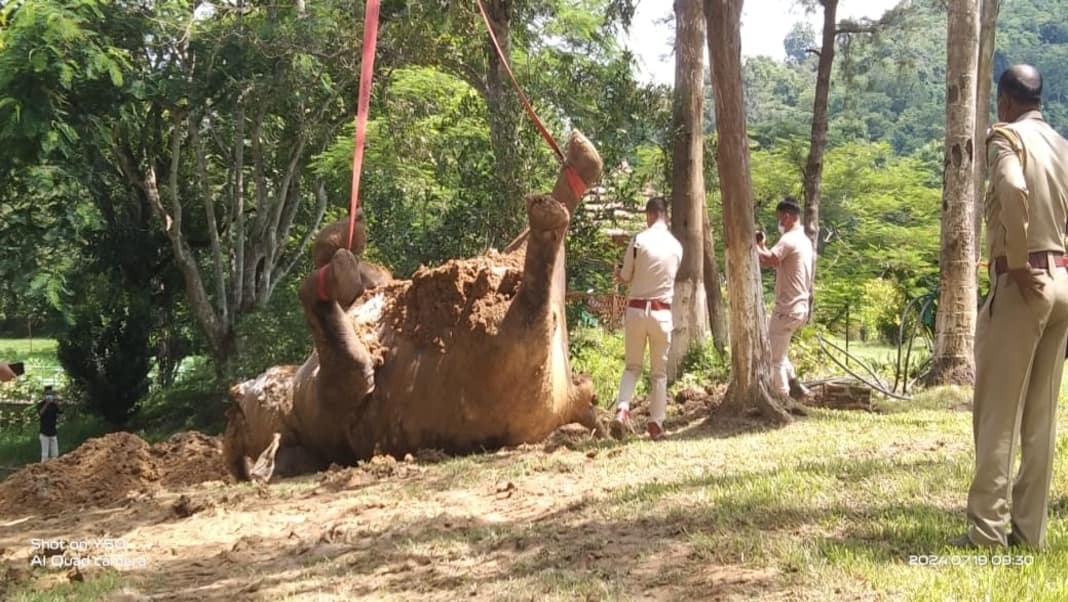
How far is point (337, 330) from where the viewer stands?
6.89 metres

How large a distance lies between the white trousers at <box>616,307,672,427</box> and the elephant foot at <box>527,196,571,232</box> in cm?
153

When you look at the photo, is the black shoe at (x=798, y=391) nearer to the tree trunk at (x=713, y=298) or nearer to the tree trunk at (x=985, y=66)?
the tree trunk at (x=713, y=298)

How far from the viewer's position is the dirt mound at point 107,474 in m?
7.90

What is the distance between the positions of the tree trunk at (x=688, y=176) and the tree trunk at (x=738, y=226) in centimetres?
369

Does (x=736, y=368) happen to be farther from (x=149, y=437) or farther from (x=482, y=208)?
(x=149, y=437)

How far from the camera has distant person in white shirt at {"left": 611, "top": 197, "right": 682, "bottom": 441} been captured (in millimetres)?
7590

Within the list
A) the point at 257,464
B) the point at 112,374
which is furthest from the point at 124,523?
the point at 112,374

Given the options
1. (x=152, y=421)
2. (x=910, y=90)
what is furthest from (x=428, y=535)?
(x=910, y=90)

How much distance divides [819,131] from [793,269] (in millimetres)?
11529

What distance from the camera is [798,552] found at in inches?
148

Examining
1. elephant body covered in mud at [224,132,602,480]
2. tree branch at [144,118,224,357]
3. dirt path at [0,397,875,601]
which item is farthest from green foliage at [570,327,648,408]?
tree branch at [144,118,224,357]

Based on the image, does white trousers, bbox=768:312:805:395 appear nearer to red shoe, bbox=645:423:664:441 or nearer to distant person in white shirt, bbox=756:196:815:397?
distant person in white shirt, bbox=756:196:815:397

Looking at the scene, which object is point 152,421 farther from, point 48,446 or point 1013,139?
point 1013,139

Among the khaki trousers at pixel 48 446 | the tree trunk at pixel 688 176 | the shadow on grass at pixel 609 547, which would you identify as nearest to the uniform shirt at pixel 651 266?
the shadow on grass at pixel 609 547
